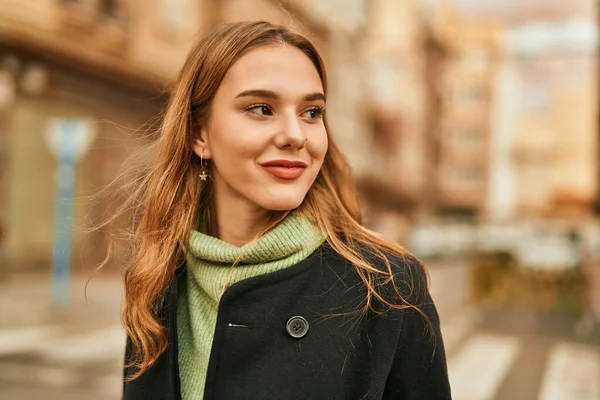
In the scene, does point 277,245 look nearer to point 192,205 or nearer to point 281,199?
point 281,199

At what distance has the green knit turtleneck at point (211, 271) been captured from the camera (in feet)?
5.81

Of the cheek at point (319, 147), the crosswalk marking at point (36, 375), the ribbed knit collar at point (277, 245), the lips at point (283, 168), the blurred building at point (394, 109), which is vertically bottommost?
the crosswalk marking at point (36, 375)

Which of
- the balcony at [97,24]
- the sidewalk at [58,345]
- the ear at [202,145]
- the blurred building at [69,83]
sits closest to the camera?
the ear at [202,145]

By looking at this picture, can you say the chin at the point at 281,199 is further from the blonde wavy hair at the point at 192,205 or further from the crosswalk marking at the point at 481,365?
the crosswalk marking at the point at 481,365

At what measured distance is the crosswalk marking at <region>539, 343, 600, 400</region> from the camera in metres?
7.06

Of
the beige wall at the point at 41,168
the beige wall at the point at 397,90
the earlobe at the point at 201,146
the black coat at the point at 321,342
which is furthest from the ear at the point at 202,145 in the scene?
the beige wall at the point at 397,90

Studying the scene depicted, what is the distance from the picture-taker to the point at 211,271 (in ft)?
6.09

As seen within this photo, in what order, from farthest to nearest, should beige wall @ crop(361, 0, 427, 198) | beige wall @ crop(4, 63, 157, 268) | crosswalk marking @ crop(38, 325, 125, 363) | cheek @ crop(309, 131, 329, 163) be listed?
beige wall @ crop(361, 0, 427, 198), beige wall @ crop(4, 63, 157, 268), crosswalk marking @ crop(38, 325, 125, 363), cheek @ crop(309, 131, 329, 163)

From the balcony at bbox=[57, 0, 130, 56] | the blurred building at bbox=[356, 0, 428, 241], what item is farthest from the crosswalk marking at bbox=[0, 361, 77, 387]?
the blurred building at bbox=[356, 0, 428, 241]

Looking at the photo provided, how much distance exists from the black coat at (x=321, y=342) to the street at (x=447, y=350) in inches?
200

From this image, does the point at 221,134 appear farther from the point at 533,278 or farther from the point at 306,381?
the point at 533,278

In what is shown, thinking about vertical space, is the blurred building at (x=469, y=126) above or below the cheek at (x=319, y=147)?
above

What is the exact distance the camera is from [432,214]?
68875 millimetres

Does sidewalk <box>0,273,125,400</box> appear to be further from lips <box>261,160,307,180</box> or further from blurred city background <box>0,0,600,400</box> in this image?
lips <box>261,160,307,180</box>
